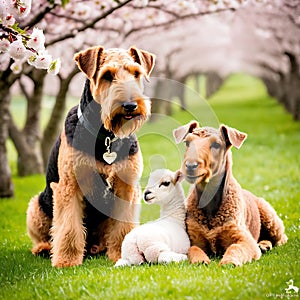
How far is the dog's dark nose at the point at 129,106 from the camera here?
15.1ft

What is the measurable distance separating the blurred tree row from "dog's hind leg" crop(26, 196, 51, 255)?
7.39 feet

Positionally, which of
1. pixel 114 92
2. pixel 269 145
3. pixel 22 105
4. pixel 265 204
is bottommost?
pixel 22 105

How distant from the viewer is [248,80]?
66.2 m

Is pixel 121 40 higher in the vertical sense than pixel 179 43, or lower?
higher

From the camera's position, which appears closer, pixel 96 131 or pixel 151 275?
pixel 151 275

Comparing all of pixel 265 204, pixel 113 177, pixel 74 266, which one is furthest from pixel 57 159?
pixel 265 204

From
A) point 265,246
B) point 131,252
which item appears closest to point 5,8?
point 131,252

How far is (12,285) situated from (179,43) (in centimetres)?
2250

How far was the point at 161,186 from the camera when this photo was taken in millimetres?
5047

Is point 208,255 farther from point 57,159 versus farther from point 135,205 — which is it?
point 57,159

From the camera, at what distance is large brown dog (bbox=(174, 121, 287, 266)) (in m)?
4.64

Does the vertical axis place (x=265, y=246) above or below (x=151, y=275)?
below

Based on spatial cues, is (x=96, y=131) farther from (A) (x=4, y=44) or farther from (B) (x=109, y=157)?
(A) (x=4, y=44)

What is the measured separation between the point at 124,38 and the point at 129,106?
260 inches
